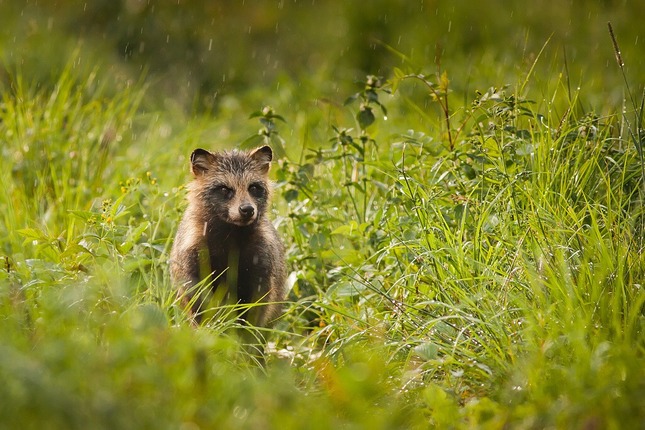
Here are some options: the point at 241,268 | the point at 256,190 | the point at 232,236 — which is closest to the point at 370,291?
the point at 241,268

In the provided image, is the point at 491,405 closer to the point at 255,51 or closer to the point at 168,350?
the point at 168,350

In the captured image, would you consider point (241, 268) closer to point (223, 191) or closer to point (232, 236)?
point (232, 236)

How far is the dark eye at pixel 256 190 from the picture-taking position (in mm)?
5551

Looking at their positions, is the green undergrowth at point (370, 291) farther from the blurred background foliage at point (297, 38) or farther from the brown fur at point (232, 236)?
the blurred background foliage at point (297, 38)

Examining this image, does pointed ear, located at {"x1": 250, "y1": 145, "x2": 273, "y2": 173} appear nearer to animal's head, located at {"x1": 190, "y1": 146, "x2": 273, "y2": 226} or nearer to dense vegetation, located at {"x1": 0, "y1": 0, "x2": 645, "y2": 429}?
animal's head, located at {"x1": 190, "y1": 146, "x2": 273, "y2": 226}

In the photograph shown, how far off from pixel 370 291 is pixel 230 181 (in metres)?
1.20

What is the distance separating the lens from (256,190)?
220 inches

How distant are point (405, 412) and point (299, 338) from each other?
197cm

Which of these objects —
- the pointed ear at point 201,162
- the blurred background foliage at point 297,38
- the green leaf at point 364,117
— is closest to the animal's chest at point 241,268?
the pointed ear at point 201,162

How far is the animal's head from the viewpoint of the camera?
17.7ft

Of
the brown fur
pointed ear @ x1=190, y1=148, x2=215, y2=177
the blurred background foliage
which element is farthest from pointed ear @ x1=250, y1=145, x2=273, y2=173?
the blurred background foliage

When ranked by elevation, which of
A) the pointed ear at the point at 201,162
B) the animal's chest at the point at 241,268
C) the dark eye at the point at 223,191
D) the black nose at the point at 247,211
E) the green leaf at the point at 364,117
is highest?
the green leaf at the point at 364,117

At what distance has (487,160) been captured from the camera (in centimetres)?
503

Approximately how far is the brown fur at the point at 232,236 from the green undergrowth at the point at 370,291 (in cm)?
16
